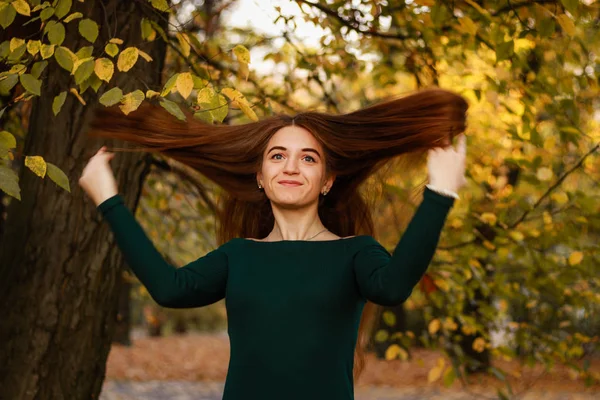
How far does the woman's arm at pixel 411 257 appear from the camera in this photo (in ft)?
6.29

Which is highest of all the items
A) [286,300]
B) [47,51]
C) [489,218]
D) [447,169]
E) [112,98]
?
[47,51]

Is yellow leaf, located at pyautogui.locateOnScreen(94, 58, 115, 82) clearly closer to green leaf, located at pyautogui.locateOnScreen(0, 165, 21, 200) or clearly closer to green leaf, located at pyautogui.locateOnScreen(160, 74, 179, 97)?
green leaf, located at pyautogui.locateOnScreen(160, 74, 179, 97)

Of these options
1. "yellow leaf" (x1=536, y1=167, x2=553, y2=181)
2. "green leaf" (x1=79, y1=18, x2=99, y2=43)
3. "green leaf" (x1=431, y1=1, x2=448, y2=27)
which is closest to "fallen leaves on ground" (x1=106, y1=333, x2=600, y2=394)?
"yellow leaf" (x1=536, y1=167, x2=553, y2=181)

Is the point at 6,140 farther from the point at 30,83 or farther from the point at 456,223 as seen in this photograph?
the point at 456,223

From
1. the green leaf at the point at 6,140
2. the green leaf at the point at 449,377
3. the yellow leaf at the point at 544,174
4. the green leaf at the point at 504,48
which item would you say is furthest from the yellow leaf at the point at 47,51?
the green leaf at the point at 449,377

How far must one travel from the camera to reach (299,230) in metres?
2.62

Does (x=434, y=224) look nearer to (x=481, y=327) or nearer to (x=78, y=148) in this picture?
(x=78, y=148)

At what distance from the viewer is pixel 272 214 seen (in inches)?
115

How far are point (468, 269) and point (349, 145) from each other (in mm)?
2461

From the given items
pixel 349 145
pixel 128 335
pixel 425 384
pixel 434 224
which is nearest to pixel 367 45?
pixel 349 145

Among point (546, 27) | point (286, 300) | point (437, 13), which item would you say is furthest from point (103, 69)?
point (546, 27)

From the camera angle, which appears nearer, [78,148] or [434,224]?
[434,224]

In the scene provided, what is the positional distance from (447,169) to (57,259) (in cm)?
231

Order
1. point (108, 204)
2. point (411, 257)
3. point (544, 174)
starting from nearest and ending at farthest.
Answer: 1. point (411, 257)
2. point (108, 204)
3. point (544, 174)
